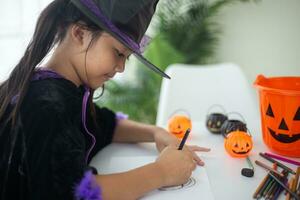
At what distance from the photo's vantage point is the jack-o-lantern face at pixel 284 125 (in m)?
0.82

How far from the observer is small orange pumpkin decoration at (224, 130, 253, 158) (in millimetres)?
843

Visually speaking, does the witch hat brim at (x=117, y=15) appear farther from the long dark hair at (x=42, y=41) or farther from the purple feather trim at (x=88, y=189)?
the purple feather trim at (x=88, y=189)

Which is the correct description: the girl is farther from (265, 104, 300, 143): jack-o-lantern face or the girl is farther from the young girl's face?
(265, 104, 300, 143): jack-o-lantern face

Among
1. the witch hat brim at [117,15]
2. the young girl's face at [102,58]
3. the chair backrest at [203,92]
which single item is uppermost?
the witch hat brim at [117,15]

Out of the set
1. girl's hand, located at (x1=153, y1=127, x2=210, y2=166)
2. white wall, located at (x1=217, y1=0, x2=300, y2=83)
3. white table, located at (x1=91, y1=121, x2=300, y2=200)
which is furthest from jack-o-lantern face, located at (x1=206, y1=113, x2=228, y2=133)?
white wall, located at (x1=217, y1=0, x2=300, y2=83)

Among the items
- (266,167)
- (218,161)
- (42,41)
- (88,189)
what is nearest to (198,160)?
(218,161)

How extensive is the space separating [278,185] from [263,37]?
1661 millimetres

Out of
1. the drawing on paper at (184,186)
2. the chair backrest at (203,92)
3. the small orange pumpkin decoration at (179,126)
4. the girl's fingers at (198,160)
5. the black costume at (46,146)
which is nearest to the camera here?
the black costume at (46,146)

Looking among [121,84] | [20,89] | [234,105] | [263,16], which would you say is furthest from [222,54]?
[20,89]

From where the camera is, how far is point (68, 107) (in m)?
0.68

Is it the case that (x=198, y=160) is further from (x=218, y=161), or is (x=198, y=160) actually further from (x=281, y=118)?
(x=281, y=118)

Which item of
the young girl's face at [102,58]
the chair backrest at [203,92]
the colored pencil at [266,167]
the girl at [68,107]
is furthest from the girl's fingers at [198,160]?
the chair backrest at [203,92]

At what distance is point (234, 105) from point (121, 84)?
3.08 feet

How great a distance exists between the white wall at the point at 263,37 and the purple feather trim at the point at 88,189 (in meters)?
1.79
